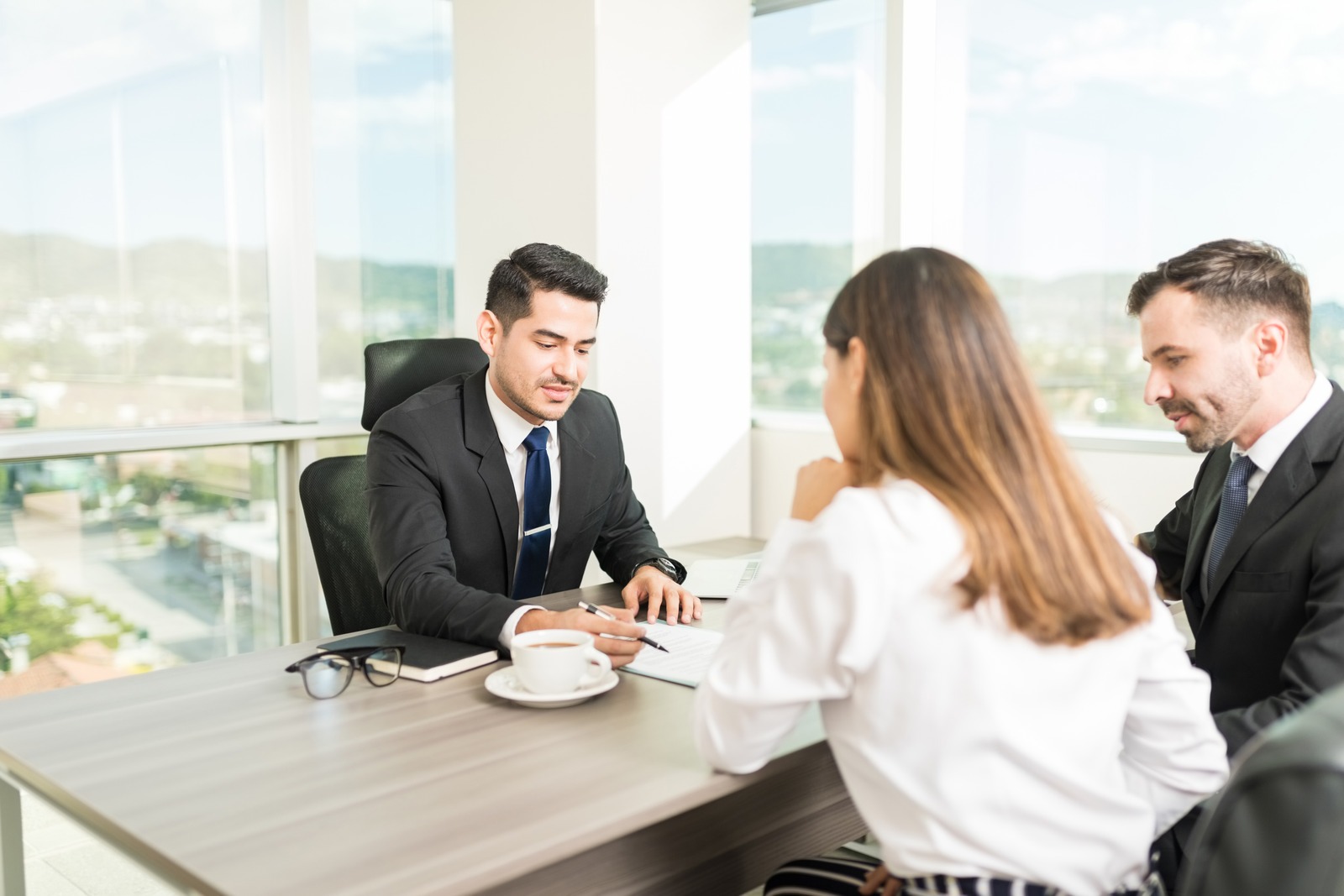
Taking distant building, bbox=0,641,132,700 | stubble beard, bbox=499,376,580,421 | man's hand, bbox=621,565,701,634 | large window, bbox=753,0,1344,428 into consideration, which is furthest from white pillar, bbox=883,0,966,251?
distant building, bbox=0,641,132,700

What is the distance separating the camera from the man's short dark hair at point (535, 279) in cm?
232

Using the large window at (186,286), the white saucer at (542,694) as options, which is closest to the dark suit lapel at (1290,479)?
the white saucer at (542,694)

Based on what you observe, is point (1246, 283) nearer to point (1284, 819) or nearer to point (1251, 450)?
point (1251, 450)

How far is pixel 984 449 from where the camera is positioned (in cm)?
116

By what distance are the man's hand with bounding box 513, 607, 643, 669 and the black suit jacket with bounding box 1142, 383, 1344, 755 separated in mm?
813

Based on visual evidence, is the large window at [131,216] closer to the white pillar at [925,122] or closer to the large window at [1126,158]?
the white pillar at [925,122]

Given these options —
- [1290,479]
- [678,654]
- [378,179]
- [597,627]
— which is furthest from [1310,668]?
[378,179]

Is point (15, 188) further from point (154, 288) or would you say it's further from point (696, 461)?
point (696, 461)

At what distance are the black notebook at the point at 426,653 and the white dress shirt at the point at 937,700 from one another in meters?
0.58

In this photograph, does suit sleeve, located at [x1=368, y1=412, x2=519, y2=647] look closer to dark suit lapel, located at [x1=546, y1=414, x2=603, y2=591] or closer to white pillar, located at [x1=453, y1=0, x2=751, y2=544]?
dark suit lapel, located at [x1=546, y1=414, x2=603, y2=591]

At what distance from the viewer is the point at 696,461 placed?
4051mm

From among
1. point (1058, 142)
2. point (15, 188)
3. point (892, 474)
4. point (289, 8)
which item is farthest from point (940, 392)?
point (289, 8)

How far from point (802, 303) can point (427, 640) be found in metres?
2.88

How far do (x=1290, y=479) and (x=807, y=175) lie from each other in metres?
2.84
